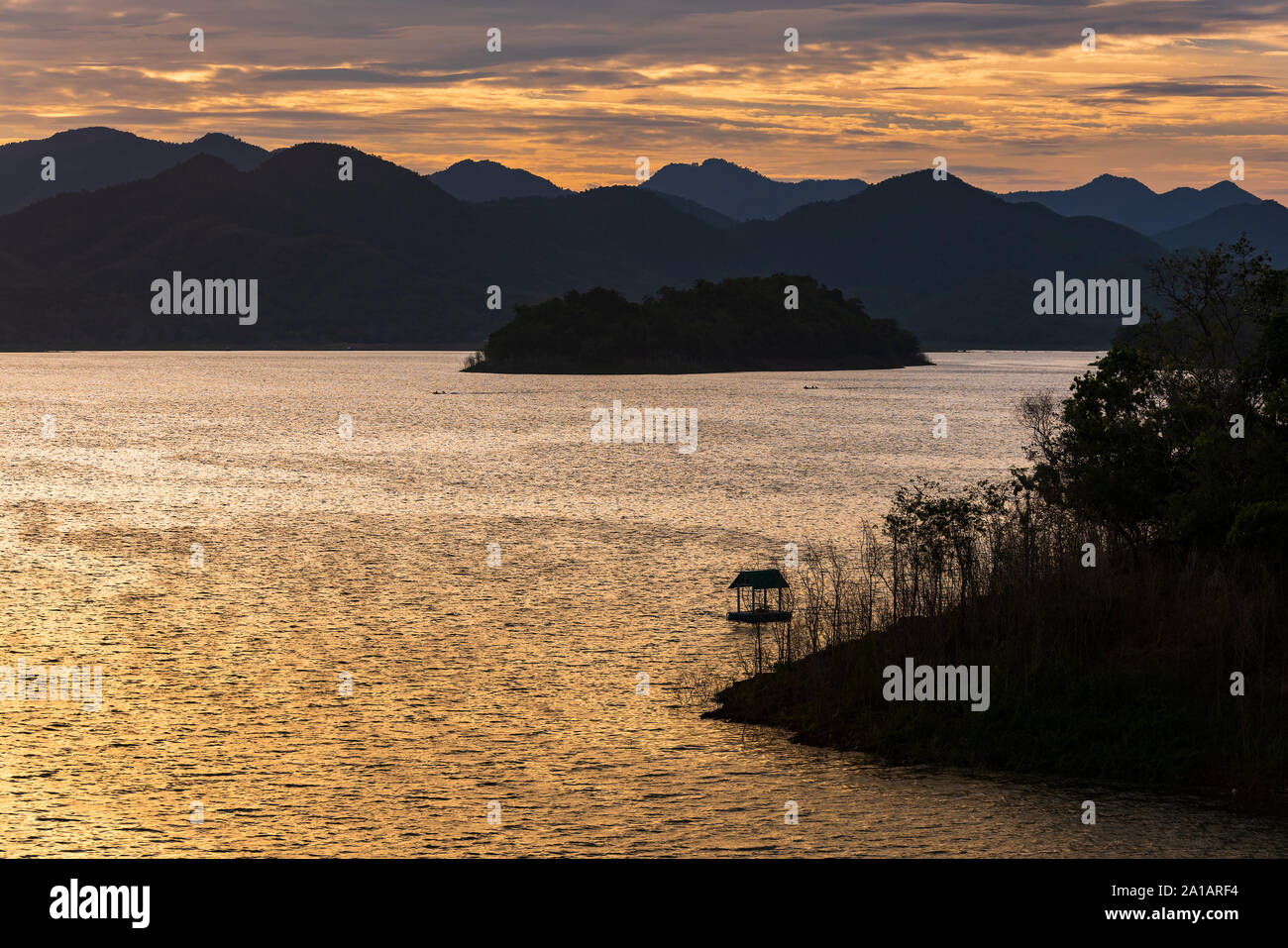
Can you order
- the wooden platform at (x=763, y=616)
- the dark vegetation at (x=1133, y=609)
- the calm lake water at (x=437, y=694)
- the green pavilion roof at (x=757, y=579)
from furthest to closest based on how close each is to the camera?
the wooden platform at (x=763, y=616), the green pavilion roof at (x=757, y=579), the dark vegetation at (x=1133, y=609), the calm lake water at (x=437, y=694)

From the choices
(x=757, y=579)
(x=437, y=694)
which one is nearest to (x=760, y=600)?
(x=757, y=579)

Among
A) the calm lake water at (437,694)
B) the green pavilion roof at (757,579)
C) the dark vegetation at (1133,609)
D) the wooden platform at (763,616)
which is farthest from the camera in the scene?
the wooden platform at (763,616)

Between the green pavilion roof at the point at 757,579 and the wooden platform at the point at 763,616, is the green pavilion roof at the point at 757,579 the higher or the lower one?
the higher one

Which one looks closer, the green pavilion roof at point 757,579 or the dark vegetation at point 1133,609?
the dark vegetation at point 1133,609

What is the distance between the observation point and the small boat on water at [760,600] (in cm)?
3684

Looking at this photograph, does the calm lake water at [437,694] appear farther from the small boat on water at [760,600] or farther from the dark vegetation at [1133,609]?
the dark vegetation at [1133,609]

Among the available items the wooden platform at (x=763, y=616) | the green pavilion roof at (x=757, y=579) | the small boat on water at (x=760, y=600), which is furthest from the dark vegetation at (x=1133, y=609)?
the green pavilion roof at (x=757, y=579)

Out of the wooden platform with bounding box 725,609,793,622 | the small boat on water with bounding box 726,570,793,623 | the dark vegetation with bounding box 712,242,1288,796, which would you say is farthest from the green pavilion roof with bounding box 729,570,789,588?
the dark vegetation with bounding box 712,242,1288,796

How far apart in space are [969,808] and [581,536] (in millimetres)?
37002

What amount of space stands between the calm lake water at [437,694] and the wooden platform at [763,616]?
955mm

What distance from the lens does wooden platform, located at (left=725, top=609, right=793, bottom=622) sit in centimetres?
3781

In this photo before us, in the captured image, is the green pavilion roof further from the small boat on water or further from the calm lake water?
the calm lake water

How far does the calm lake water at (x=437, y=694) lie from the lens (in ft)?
72.8
